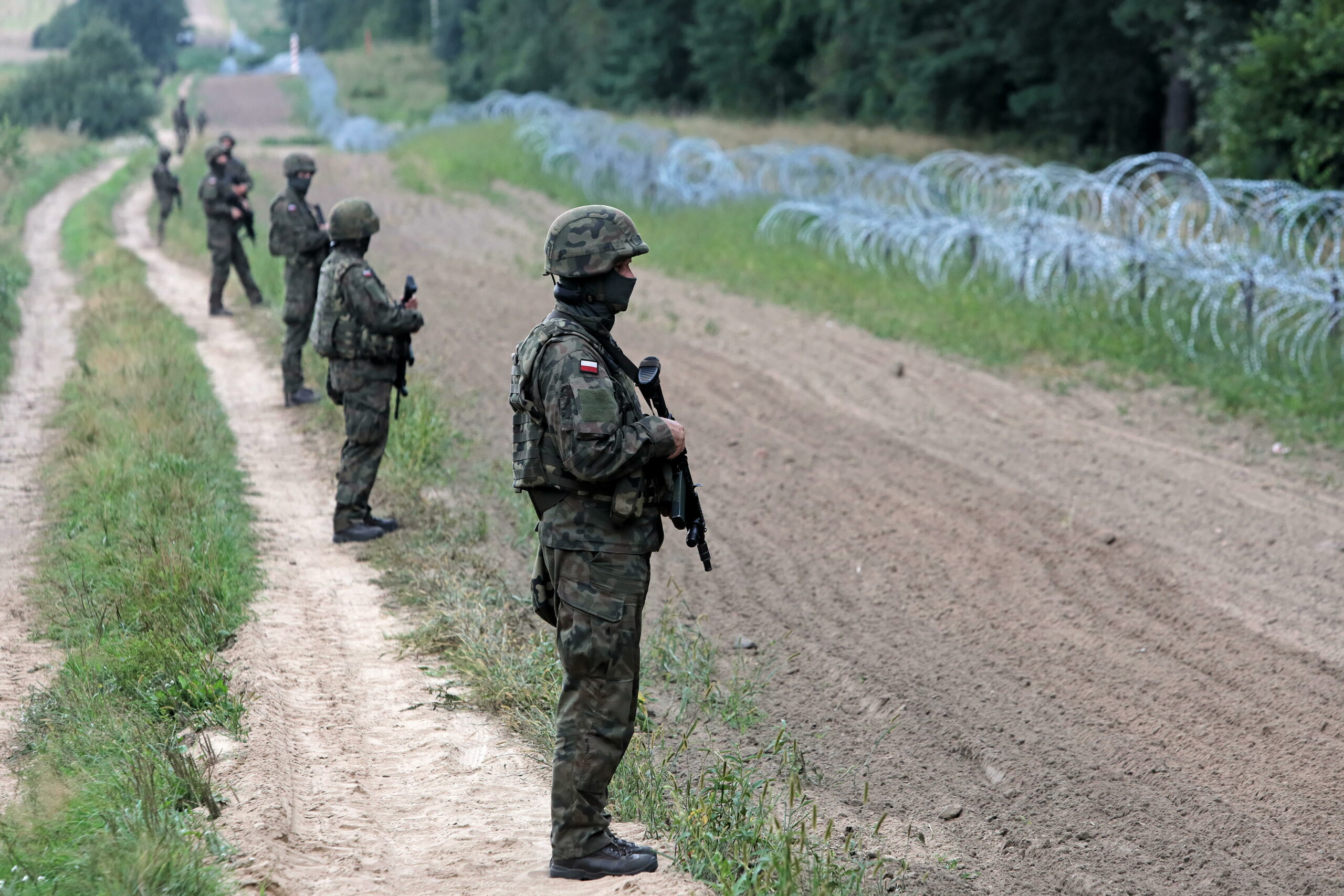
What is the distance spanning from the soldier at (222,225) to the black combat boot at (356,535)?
7680mm

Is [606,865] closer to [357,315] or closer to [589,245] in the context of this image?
[589,245]

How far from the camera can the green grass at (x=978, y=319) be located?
10625mm

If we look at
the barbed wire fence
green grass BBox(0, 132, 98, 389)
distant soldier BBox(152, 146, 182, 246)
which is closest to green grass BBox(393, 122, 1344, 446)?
the barbed wire fence

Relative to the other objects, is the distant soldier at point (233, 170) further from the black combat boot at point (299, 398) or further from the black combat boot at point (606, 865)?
the black combat boot at point (606, 865)

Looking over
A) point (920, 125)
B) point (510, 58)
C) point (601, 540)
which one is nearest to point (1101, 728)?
point (601, 540)

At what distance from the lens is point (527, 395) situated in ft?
12.5

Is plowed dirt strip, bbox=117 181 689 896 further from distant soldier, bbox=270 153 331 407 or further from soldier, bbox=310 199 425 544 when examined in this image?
distant soldier, bbox=270 153 331 407

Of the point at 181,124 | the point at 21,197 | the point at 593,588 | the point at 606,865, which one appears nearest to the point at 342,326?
the point at 593,588

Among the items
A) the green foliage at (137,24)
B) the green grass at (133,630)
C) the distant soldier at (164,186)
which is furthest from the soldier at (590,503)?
the green foliage at (137,24)

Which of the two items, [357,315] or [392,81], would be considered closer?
[357,315]

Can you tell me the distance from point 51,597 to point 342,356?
207 centimetres

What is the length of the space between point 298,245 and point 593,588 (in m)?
7.34

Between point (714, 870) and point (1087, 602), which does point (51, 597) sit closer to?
point (714, 870)

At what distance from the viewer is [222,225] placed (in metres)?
14.5
